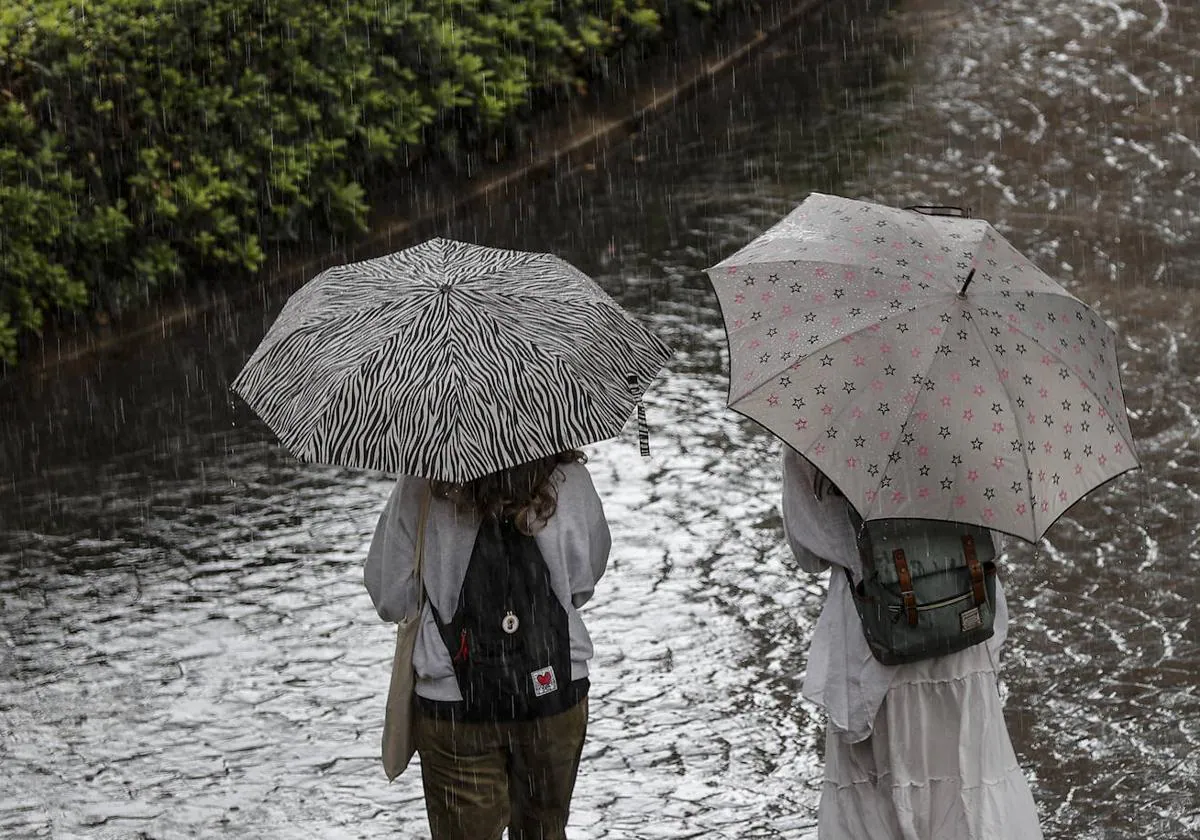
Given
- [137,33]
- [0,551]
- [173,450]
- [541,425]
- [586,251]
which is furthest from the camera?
[586,251]

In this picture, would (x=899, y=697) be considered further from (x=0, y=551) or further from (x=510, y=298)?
(x=0, y=551)

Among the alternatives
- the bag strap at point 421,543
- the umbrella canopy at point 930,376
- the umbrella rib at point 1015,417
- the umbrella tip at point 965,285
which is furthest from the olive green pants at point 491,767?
the umbrella tip at point 965,285

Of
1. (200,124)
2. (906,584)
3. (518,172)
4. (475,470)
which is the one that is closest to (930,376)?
(906,584)

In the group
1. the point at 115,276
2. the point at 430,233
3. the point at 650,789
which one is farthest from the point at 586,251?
the point at 650,789

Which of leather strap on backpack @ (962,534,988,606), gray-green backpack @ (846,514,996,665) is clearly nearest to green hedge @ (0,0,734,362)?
gray-green backpack @ (846,514,996,665)

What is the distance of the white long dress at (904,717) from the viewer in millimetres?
4238

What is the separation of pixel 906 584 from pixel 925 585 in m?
0.05

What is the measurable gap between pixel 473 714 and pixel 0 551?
4078 millimetres

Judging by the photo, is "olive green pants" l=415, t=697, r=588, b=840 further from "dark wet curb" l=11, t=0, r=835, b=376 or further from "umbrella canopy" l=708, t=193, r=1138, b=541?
"dark wet curb" l=11, t=0, r=835, b=376

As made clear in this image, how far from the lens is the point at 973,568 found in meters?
4.07

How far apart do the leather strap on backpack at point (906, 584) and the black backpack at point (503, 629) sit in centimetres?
81

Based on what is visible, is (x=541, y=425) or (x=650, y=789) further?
(x=650, y=789)

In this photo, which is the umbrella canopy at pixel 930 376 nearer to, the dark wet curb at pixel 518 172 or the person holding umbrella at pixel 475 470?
the person holding umbrella at pixel 475 470

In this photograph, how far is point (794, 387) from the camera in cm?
398
